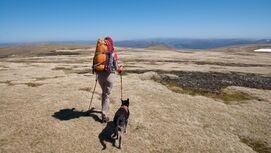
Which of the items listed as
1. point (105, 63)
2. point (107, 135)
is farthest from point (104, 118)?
point (105, 63)

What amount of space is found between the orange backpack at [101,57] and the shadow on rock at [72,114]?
4167 mm

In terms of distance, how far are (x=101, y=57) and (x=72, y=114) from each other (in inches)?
219

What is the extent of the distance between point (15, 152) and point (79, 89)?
12626 mm

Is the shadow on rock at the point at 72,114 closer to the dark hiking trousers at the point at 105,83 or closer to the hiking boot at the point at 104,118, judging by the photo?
the hiking boot at the point at 104,118

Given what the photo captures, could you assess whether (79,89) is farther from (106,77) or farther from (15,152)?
(15,152)

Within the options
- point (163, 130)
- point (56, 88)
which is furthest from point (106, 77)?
point (56, 88)

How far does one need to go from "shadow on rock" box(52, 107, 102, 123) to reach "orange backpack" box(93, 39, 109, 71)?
164 inches

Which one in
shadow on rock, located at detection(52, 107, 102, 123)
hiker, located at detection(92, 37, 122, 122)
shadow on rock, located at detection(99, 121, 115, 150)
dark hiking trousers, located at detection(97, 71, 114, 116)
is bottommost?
shadow on rock, located at detection(99, 121, 115, 150)

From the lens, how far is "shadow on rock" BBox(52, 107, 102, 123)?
14773 millimetres

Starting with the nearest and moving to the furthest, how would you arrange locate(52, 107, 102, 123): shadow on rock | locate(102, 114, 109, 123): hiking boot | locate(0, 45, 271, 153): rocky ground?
locate(0, 45, 271, 153): rocky ground
locate(102, 114, 109, 123): hiking boot
locate(52, 107, 102, 123): shadow on rock

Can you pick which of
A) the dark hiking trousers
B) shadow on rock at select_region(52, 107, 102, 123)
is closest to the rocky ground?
shadow on rock at select_region(52, 107, 102, 123)

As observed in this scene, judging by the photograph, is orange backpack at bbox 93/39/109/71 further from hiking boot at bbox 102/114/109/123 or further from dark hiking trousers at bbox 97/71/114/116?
hiking boot at bbox 102/114/109/123

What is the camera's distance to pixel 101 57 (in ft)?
43.2

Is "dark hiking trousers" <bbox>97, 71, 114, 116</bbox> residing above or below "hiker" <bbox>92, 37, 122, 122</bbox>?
below
